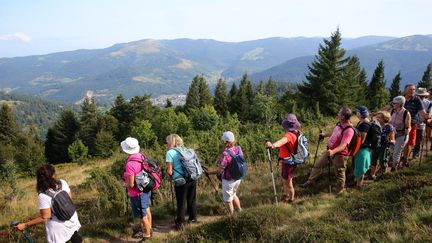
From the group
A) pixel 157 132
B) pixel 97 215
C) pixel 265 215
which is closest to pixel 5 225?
pixel 97 215

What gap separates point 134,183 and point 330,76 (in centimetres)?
3699

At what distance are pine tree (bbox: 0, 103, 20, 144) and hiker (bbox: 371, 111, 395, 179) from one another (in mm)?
56763

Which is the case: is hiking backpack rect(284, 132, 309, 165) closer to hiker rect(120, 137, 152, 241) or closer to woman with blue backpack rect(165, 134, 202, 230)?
woman with blue backpack rect(165, 134, 202, 230)

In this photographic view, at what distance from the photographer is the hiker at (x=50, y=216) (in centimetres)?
437

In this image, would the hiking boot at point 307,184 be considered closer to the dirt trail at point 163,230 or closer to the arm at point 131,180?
the dirt trail at point 163,230

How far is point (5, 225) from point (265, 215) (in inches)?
236

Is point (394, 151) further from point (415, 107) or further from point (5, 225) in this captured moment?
point (5, 225)

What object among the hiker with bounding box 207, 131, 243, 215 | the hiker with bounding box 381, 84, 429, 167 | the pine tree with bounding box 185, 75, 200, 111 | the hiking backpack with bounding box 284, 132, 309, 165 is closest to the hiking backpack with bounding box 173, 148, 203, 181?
the hiker with bounding box 207, 131, 243, 215

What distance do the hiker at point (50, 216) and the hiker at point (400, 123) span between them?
6.64m

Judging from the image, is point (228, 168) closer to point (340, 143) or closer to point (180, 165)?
point (180, 165)

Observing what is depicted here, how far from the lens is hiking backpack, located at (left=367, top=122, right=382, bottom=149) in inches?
258

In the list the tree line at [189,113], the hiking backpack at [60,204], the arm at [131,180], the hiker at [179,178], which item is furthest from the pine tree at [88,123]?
the hiking backpack at [60,204]

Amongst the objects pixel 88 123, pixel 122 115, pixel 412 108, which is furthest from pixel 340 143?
pixel 88 123

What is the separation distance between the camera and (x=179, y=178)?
5.89 meters
